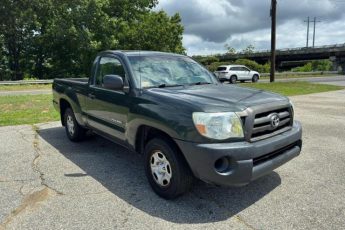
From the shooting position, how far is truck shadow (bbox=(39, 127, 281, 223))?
346 centimetres

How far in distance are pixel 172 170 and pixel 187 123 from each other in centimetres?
58

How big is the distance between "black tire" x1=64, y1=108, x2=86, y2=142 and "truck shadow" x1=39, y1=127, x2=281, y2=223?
601 millimetres

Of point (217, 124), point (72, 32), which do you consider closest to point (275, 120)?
point (217, 124)

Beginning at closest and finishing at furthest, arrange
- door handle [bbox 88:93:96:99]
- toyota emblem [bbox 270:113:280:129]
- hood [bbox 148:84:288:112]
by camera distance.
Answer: hood [bbox 148:84:288:112], toyota emblem [bbox 270:113:280:129], door handle [bbox 88:93:96:99]

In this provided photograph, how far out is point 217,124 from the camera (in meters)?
3.26

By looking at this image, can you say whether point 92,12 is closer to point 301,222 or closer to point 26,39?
point 26,39

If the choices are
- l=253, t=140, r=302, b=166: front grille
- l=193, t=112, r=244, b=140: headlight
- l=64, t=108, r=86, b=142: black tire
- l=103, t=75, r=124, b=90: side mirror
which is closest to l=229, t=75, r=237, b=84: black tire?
l=64, t=108, r=86, b=142: black tire

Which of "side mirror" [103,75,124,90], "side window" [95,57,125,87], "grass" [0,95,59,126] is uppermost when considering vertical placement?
"side window" [95,57,125,87]

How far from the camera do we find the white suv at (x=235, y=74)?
93.7 ft

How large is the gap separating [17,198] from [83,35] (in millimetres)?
26702

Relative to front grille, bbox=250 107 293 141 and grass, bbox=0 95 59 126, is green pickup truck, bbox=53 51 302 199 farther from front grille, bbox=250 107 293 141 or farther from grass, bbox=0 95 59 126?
grass, bbox=0 95 59 126

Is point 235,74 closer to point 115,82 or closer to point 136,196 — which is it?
point 115,82

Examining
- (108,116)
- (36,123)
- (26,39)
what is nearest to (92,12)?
(26,39)

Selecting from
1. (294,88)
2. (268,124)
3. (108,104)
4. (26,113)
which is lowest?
(294,88)
